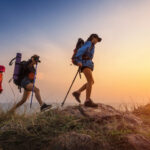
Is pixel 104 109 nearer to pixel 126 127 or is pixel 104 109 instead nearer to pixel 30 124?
pixel 126 127

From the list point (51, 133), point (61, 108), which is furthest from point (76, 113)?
point (51, 133)

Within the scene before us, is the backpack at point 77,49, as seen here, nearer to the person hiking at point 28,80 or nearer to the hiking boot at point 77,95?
the hiking boot at point 77,95

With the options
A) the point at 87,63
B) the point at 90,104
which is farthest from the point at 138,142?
the point at 87,63

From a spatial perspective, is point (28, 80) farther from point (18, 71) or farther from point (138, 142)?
point (138, 142)

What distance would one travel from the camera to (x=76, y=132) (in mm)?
5348

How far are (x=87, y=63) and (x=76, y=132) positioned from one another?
2299 millimetres

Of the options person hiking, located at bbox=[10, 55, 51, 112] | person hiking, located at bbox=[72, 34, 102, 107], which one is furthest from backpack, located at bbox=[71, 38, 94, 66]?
person hiking, located at bbox=[10, 55, 51, 112]

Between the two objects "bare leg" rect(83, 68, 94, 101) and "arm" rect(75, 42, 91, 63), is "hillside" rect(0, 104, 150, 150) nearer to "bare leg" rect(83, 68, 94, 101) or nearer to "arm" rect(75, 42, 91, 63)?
"bare leg" rect(83, 68, 94, 101)

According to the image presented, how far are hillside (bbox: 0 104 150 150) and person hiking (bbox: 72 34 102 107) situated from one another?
0.42 m

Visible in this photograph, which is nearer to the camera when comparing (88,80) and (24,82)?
(88,80)

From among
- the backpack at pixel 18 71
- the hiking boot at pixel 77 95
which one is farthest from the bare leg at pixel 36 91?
the hiking boot at pixel 77 95

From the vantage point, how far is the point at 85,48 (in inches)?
277

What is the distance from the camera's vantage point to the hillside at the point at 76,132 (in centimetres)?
480

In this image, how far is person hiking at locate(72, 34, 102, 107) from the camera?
22.6 ft
